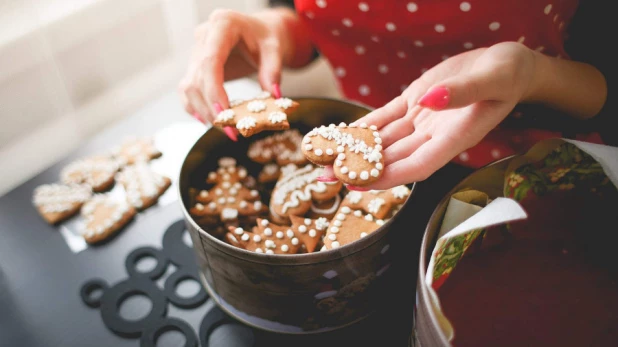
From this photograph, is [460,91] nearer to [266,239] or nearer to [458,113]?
[458,113]

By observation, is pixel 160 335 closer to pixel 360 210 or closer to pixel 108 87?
pixel 360 210

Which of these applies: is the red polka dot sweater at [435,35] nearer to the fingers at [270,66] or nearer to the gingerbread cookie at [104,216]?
the fingers at [270,66]

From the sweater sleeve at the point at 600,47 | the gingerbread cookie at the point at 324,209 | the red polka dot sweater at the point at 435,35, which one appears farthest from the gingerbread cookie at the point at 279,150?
the sweater sleeve at the point at 600,47

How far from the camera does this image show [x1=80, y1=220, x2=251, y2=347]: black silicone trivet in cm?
74

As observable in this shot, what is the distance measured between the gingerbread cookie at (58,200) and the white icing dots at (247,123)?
382mm

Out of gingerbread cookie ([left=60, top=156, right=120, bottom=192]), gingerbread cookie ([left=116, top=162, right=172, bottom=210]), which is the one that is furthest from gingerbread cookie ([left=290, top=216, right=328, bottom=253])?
gingerbread cookie ([left=60, top=156, right=120, bottom=192])

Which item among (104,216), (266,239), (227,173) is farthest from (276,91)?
(104,216)

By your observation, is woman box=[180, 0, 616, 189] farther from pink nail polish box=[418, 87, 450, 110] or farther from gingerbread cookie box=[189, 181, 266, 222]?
gingerbread cookie box=[189, 181, 266, 222]

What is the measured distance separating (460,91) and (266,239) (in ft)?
1.10

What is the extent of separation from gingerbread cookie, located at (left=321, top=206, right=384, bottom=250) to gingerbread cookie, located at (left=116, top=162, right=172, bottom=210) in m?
0.38

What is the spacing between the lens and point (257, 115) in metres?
0.76

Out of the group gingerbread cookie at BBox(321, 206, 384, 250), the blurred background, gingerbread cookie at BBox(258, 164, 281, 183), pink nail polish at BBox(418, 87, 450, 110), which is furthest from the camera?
the blurred background

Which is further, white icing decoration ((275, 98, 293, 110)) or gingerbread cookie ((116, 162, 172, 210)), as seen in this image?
gingerbread cookie ((116, 162, 172, 210))

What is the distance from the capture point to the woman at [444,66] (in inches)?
24.8
